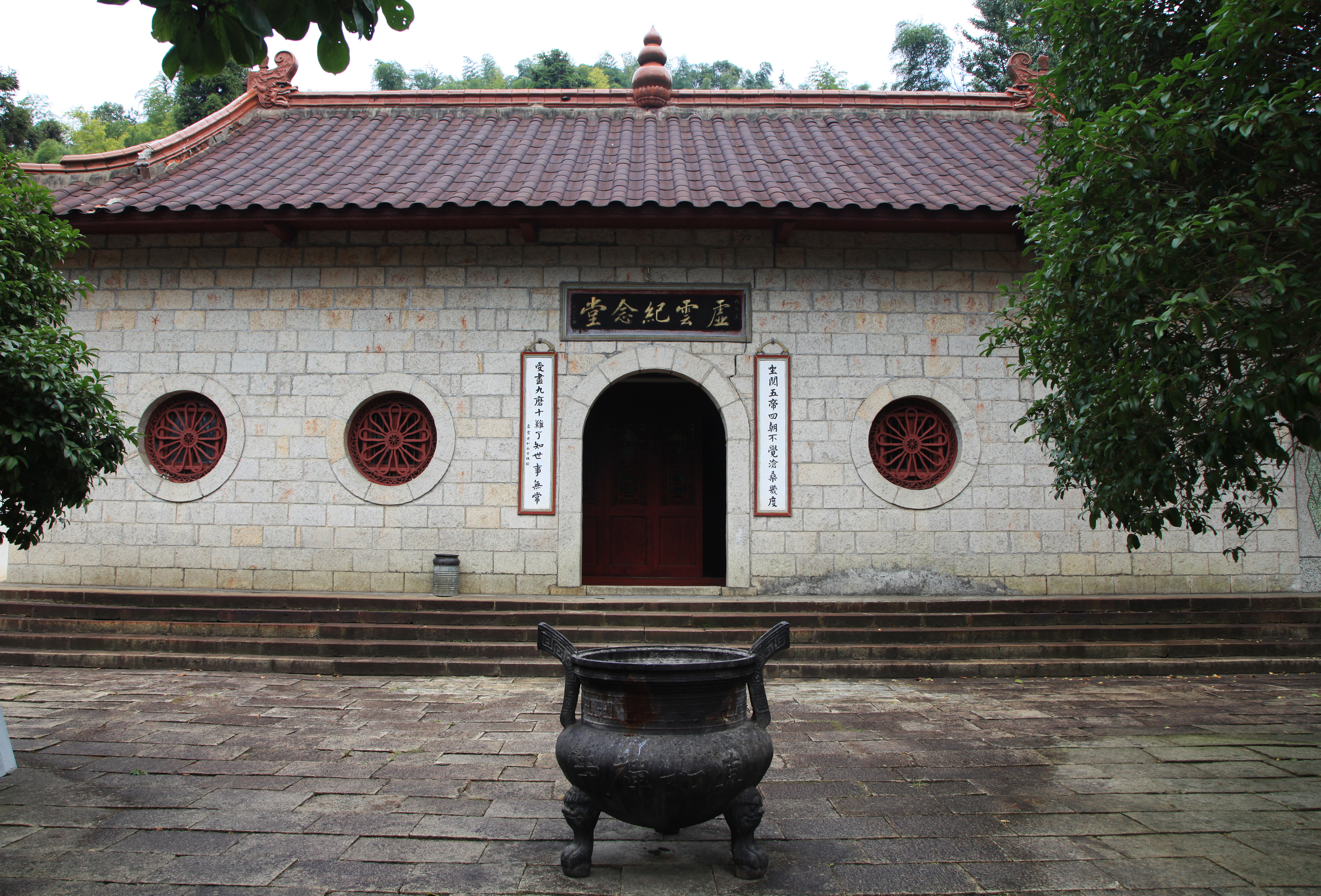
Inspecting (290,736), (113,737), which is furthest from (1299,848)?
(113,737)

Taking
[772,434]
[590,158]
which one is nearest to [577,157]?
[590,158]

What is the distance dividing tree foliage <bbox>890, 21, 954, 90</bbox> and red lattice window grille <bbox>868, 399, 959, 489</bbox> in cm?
2758

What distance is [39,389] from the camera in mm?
3553

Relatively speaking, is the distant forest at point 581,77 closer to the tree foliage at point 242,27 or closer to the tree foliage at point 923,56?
the tree foliage at point 923,56

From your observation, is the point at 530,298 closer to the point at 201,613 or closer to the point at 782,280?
the point at 782,280

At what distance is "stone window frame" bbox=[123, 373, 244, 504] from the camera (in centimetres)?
802

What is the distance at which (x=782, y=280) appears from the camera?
815 cm

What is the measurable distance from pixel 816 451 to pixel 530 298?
321 cm

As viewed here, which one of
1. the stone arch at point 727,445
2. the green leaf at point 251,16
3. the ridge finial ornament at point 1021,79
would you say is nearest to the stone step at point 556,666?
the stone arch at point 727,445

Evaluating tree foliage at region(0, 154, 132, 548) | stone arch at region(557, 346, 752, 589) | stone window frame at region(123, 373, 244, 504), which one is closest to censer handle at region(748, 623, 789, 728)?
tree foliage at region(0, 154, 132, 548)

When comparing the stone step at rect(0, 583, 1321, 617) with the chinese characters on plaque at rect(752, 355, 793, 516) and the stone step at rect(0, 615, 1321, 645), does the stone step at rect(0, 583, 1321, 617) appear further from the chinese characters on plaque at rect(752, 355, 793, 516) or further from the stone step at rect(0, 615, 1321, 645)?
the chinese characters on plaque at rect(752, 355, 793, 516)

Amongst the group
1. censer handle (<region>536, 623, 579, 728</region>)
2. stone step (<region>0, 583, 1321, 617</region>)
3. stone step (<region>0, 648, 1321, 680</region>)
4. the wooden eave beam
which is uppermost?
the wooden eave beam

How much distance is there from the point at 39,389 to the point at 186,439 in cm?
503

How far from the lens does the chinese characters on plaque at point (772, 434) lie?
26.1ft
